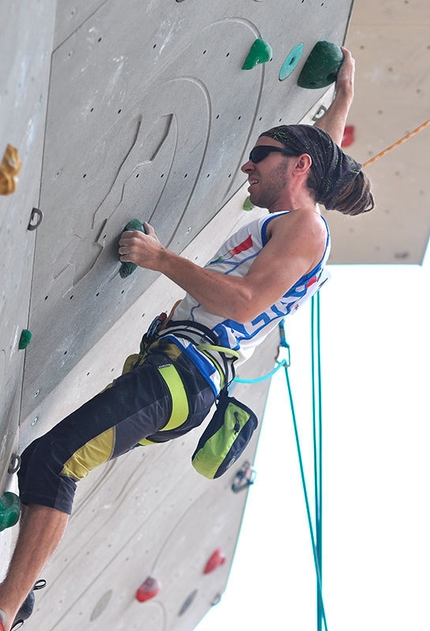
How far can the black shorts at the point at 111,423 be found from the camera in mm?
2221

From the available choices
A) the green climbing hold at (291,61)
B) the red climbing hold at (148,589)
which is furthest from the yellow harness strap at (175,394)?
the red climbing hold at (148,589)

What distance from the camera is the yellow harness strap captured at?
7.66 ft

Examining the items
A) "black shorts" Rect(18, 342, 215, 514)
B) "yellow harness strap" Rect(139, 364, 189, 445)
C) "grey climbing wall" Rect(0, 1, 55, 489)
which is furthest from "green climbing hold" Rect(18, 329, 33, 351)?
"yellow harness strap" Rect(139, 364, 189, 445)

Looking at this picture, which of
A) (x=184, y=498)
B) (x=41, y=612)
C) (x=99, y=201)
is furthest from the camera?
(x=184, y=498)

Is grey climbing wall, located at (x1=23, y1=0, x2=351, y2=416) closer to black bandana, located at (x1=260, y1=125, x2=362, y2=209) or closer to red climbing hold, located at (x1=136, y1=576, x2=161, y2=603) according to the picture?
black bandana, located at (x1=260, y1=125, x2=362, y2=209)

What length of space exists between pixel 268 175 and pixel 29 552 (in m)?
1.05

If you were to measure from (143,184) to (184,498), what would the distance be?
2.52 meters

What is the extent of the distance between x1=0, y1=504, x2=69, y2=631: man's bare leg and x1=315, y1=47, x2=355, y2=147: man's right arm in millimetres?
1364

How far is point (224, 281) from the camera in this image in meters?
2.26

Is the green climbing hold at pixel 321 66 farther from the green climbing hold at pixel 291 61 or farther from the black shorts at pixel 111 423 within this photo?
the black shorts at pixel 111 423

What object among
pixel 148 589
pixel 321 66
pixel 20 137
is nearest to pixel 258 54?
pixel 321 66

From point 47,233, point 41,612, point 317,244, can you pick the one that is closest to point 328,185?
point 317,244

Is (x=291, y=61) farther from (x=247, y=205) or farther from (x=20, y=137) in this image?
Result: (x=20, y=137)

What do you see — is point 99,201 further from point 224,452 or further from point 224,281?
point 224,452
